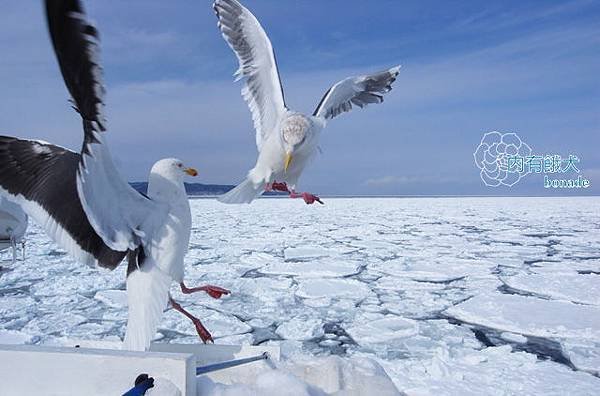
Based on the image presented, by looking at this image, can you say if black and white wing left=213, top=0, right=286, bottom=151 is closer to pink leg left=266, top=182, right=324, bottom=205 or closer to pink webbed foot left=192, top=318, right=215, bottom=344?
pink leg left=266, top=182, right=324, bottom=205

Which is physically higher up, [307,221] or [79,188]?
[79,188]

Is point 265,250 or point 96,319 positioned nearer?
point 96,319

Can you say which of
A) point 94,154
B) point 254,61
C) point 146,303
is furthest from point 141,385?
point 254,61

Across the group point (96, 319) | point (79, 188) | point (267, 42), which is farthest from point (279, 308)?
point (79, 188)

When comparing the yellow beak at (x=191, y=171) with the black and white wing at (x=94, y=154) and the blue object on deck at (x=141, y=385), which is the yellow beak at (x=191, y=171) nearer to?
the black and white wing at (x=94, y=154)

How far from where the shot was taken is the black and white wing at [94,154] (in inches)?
34.0

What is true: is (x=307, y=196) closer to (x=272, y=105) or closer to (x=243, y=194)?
(x=243, y=194)

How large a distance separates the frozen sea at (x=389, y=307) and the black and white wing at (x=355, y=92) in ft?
4.04

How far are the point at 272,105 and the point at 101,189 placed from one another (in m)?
0.61

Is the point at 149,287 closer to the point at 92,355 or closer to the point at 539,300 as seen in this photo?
the point at 92,355

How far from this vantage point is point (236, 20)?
1587 millimetres

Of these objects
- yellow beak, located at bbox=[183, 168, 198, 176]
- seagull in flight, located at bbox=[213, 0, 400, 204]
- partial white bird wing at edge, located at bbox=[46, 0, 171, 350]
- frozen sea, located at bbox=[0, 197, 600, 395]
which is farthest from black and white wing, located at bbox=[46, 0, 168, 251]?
frozen sea, located at bbox=[0, 197, 600, 395]

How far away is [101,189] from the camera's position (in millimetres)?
1137

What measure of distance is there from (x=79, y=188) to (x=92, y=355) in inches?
14.3
